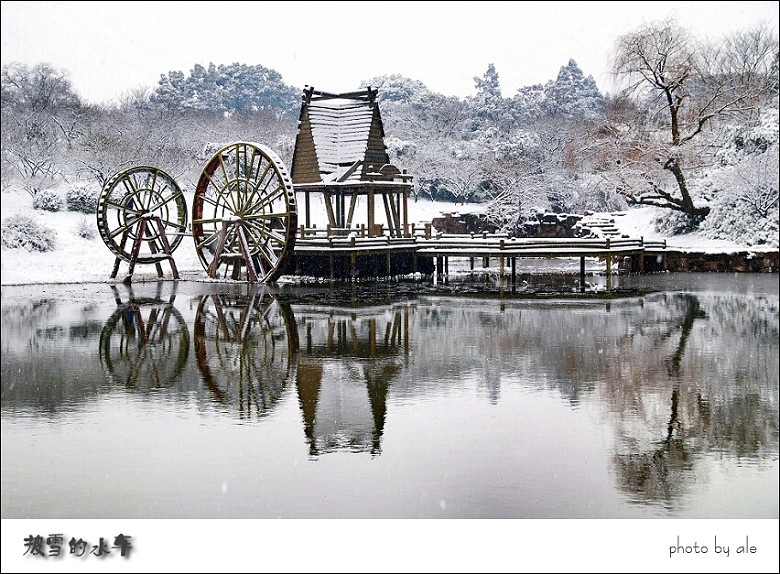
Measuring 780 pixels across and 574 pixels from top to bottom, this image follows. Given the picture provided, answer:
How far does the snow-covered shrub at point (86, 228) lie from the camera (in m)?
23.4

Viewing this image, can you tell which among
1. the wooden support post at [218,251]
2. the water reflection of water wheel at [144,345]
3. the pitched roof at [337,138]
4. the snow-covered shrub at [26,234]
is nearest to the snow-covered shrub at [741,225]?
the pitched roof at [337,138]

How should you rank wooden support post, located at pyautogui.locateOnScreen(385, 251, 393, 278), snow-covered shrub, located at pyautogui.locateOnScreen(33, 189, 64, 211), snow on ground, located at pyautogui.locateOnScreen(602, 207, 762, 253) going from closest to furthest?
wooden support post, located at pyautogui.locateOnScreen(385, 251, 393, 278) → snow on ground, located at pyautogui.locateOnScreen(602, 207, 762, 253) → snow-covered shrub, located at pyautogui.locateOnScreen(33, 189, 64, 211)

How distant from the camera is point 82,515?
5.05m

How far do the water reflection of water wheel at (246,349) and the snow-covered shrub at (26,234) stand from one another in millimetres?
7997

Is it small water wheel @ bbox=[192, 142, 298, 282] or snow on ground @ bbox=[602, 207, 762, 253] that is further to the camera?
snow on ground @ bbox=[602, 207, 762, 253]

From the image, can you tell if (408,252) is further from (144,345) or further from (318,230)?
(144,345)

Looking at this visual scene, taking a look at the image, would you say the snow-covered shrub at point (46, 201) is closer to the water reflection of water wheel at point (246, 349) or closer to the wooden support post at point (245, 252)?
the wooden support post at point (245, 252)

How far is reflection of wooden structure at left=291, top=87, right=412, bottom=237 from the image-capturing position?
21.1m

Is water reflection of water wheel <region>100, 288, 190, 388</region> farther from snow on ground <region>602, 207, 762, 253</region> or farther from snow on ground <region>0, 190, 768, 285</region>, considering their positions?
snow on ground <region>602, 207, 762, 253</region>

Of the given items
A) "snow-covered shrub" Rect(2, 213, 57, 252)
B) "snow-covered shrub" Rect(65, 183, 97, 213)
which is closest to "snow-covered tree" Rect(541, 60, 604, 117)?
"snow-covered shrub" Rect(65, 183, 97, 213)

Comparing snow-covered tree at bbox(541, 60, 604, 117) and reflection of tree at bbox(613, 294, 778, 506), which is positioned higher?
snow-covered tree at bbox(541, 60, 604, 117)

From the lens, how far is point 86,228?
23.7 metres

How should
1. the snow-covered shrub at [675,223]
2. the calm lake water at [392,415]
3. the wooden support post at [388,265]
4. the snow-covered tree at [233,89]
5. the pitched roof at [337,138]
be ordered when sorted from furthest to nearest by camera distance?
the snow-covered tree at [233,89] → the snow-covered shrub at [675,223] → the pitched roof at [337,138] → the wooden support post at [388,265] → the calm lake water at [392,415]

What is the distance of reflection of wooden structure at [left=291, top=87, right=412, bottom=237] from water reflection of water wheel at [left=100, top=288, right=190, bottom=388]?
762cm
